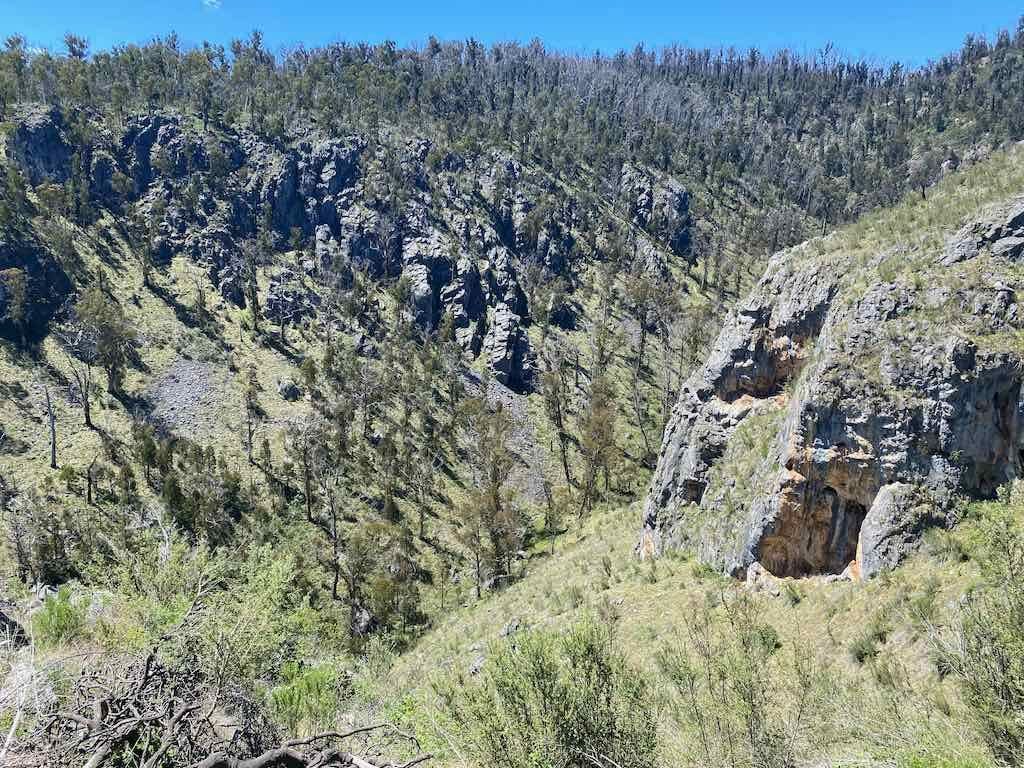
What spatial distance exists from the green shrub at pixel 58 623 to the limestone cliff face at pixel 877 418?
699 inches

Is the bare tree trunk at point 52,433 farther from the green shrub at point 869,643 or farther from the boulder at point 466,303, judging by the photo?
the green shrub at point 869,643

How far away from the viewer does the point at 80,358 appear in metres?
53.3

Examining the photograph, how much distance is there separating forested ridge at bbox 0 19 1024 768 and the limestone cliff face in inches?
4.2

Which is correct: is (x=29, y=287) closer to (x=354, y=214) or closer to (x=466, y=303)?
(x=354, y=214)

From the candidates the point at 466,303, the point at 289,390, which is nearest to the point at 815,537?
the point at 289,390

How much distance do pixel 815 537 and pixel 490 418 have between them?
39.5m

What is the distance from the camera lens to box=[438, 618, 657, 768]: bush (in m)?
7.93

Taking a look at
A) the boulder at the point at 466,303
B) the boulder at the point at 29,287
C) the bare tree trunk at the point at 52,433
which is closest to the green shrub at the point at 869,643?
the bare tree trunk at the point at 52,433

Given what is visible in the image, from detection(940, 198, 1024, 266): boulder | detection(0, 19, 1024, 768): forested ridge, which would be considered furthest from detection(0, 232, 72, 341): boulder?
detection(940, 198, 1024, 266): boulder

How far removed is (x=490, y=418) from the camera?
5422 cm

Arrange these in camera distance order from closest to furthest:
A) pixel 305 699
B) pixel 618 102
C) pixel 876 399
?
pixel 305 699, pixel 876 399, pixel 618 102

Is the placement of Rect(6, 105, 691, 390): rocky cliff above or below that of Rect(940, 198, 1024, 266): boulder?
above

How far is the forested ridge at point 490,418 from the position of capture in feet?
27.6

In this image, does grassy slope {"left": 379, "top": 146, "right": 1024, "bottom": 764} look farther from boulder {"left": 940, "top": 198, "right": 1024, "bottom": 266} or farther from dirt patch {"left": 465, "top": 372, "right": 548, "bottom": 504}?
dirt patch {"left": 465, "top": 372, "right": 548, "bottom": 504}
